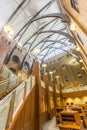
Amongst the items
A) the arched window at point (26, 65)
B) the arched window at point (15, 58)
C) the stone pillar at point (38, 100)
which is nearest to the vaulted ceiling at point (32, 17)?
the arched window at point (26, 65)

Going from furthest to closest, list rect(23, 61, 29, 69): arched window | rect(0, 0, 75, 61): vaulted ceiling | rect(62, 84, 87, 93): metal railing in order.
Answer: rect(23, 61, 29, 69): arched window
rect(62, 84, 87, 93): metal railing
rect(0, 0, 75, 61): vaulted ceiling

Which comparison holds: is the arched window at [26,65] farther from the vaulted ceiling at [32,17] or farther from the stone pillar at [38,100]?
the stone pillar at [38,100]

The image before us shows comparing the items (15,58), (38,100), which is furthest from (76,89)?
(38,100)

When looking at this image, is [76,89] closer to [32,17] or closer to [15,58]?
[15,58]

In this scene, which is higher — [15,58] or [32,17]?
[32,17]

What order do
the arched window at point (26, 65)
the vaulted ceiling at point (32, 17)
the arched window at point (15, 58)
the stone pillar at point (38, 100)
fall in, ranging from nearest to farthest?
the stone pillar at point (38, 100) < the vaulted ceiling at point (32, 17) < the arched window at point (15, 58) < the arched window at point (26, 65)

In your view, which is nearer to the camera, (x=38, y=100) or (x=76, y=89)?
(x=38, y=100)

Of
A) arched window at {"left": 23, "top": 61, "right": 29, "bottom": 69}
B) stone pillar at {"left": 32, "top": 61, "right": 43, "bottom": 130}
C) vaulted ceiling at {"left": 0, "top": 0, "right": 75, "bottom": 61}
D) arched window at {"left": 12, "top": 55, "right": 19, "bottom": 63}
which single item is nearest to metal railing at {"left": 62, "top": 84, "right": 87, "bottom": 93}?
vaulted ceiling at {"left": 0, "top": 0, "right": 75, "bottom": 61}

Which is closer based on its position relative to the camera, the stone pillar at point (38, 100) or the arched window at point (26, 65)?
the stone pillar at point (38, 100)

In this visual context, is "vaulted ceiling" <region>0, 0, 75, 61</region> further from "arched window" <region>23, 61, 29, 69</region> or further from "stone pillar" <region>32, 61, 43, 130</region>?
"stone pillar" <region>32, 61, 43, 130</region>

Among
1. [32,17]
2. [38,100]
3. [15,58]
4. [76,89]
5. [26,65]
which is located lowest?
[38,100]

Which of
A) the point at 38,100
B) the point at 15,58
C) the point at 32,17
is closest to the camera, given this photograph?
the point at 38,100

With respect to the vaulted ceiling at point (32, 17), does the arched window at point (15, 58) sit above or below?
below

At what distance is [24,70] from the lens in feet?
59.9
